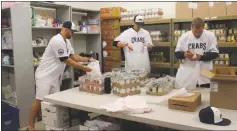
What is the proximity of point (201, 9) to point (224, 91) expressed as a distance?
2.42 m

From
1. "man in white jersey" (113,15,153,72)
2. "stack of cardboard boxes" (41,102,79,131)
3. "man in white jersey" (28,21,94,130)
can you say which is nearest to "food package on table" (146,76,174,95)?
"stack of cardboard boxes" (41,102,79,131)

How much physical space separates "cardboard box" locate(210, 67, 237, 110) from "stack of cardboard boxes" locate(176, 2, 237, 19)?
2.27 metres

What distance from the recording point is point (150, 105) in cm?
192

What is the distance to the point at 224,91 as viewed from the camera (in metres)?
1.76

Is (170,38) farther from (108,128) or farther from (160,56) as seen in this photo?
(108,128)

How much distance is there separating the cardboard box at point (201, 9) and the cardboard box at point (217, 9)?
0.06 meters

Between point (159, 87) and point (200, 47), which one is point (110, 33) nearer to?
point (200, 47)

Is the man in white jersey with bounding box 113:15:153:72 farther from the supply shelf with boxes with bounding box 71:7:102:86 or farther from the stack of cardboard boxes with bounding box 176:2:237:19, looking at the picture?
the supply shelf with boxes with bounding box 71:7:102:86

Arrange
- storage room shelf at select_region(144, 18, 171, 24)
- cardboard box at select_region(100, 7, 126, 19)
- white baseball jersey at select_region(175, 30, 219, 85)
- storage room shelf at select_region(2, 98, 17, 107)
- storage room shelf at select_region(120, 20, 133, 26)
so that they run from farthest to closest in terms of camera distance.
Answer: cardboard box at select_region(100, 7, 126, 19) → storage room shelf at select_region(120, 20, 133, 26) → storage room shelf at select_region(144, 18, 171, 24) → storage room shelf at select_region(2, 98, 17, 107) → white baseball jersey at select_region(175, 30, 219, 85)

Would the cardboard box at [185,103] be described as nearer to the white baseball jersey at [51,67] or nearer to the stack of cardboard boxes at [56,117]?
the stack of cardboard boxes at [56,117]

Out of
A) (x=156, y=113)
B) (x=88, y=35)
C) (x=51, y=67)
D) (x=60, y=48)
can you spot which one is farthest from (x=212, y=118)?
(x=88, y=35)

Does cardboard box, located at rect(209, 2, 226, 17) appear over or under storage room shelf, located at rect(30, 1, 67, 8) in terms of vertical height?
under

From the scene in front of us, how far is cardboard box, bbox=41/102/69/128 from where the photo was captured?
7.53 feet

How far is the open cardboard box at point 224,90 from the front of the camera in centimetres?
172
